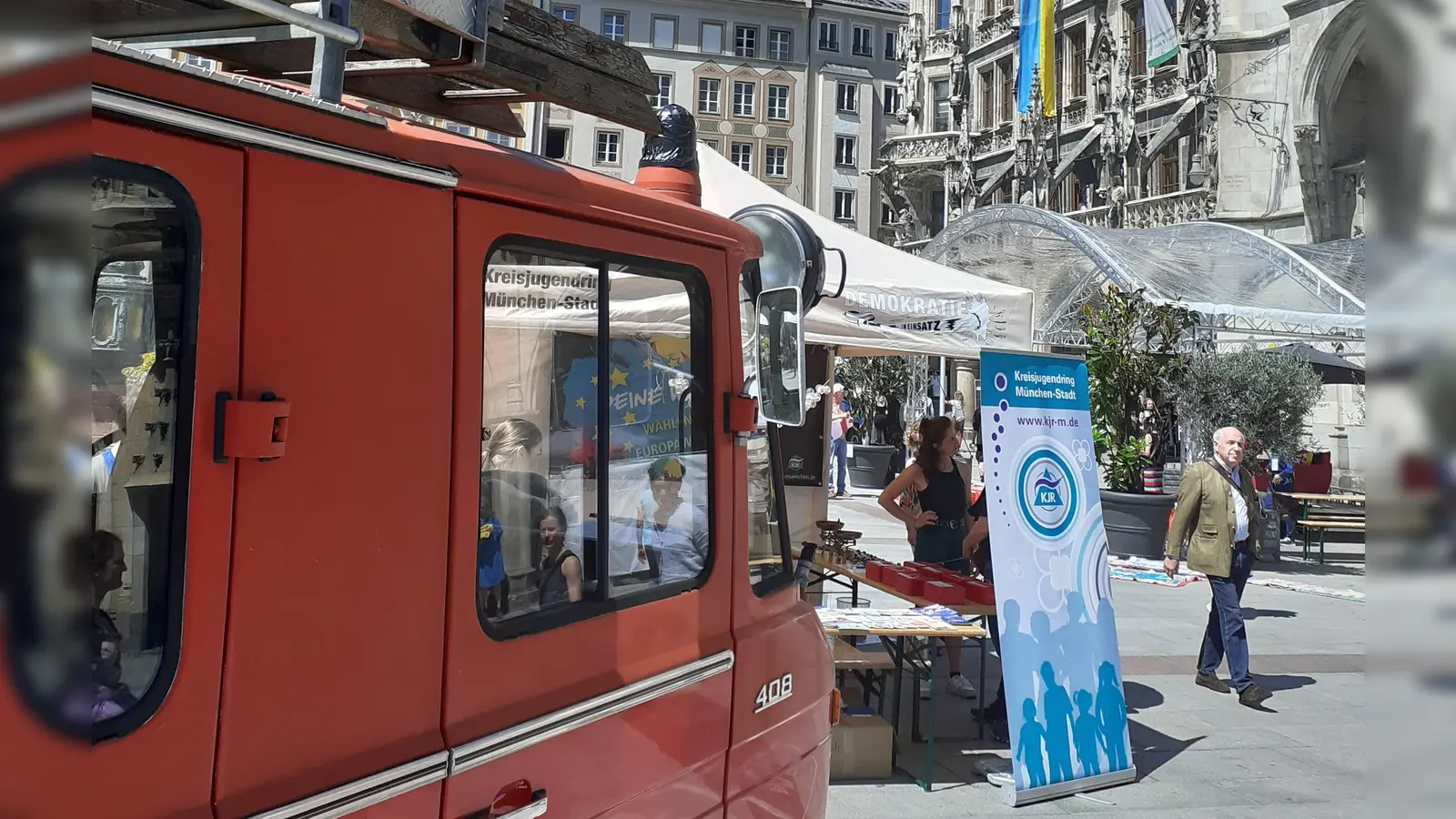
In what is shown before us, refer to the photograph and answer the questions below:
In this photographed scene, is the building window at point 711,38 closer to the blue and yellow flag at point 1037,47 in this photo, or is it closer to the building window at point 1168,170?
the blue and yellow flag at point 1037,47

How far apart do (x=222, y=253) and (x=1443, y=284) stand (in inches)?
62.9

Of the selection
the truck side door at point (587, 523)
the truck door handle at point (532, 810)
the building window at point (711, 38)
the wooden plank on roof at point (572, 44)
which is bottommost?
the truck door handle at point (532, 810)

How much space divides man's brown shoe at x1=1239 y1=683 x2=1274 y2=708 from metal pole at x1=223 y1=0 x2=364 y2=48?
7418 millimetres

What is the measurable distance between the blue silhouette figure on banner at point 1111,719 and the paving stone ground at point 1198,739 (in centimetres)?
16

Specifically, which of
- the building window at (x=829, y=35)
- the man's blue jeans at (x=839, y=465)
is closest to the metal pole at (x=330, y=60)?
the man's blue jeans at (x=839, y=465)

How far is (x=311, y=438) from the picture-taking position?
178 centimetres

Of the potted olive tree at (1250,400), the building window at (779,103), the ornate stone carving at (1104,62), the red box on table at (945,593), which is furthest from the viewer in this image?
the building window at (779,103)

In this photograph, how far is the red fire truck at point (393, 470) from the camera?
5.11 feet

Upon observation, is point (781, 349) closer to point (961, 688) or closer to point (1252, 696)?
point (961, 688)

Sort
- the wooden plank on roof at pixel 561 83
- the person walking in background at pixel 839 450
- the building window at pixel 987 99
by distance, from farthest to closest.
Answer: the building window at pixel 987 99 → the person walking in background at pixel 839 450 → the wooden plank on roof at pixel 561 83

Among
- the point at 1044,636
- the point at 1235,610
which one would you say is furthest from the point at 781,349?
the point at 1235,610

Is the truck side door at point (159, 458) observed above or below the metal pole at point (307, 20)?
below

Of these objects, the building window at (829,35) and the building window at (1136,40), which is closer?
the building window at (1136,40)

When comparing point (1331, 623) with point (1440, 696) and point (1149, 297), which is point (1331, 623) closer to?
point (1149, 297)
